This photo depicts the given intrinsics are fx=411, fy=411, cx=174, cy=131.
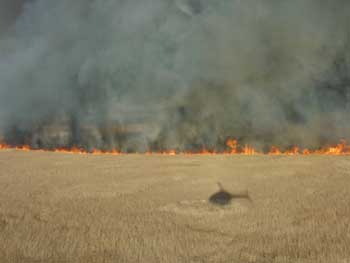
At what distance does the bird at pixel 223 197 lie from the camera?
421 centimetres

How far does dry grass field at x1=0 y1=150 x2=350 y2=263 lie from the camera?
3.14 meters

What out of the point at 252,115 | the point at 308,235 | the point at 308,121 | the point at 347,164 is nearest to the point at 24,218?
the point at 308,235

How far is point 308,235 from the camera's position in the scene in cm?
338

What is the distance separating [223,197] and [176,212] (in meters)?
0.62

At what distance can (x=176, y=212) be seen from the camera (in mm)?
3963

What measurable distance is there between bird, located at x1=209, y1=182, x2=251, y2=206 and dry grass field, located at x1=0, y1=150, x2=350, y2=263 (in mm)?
64

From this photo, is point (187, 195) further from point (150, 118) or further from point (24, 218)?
point (150, 118)

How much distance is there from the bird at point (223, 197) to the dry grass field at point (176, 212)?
64 mm

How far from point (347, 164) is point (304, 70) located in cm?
340

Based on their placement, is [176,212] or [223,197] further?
[223,197]

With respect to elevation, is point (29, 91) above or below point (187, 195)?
above

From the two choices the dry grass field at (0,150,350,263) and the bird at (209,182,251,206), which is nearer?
the dry grass field at (0,150,350,263)

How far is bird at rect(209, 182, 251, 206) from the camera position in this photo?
4205 mm

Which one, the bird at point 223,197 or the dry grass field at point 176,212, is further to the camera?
the bird at point 223,197
